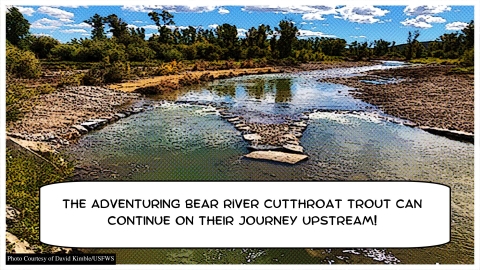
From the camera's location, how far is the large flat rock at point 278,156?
563 cm

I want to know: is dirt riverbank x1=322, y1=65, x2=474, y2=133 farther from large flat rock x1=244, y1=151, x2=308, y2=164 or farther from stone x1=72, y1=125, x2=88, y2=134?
stone x1=72, y1=125, x2=88, y2=134

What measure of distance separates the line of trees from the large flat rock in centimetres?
234

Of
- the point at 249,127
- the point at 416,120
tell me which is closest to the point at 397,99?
the point at 416,120

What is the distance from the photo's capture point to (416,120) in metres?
7.14

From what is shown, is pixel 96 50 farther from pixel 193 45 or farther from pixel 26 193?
pixel 26 193

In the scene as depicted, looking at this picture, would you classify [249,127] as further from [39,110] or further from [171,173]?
[39,110]

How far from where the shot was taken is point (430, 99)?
7.85 meters

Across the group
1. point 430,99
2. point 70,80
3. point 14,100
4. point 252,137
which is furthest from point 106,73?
A: point 430,99

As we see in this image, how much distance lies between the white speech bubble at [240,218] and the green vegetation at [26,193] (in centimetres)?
8

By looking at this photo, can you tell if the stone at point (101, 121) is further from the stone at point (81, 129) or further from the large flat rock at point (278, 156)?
the large flat rock at point (278, 156)

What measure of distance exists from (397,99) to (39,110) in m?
7.40

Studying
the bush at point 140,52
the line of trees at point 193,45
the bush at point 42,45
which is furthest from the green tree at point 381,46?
the bush at point 140,52

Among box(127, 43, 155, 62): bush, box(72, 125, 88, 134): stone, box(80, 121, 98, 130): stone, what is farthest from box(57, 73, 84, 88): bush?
box(72, 125, 88, 134): stone

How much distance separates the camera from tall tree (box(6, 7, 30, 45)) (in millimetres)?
4786
